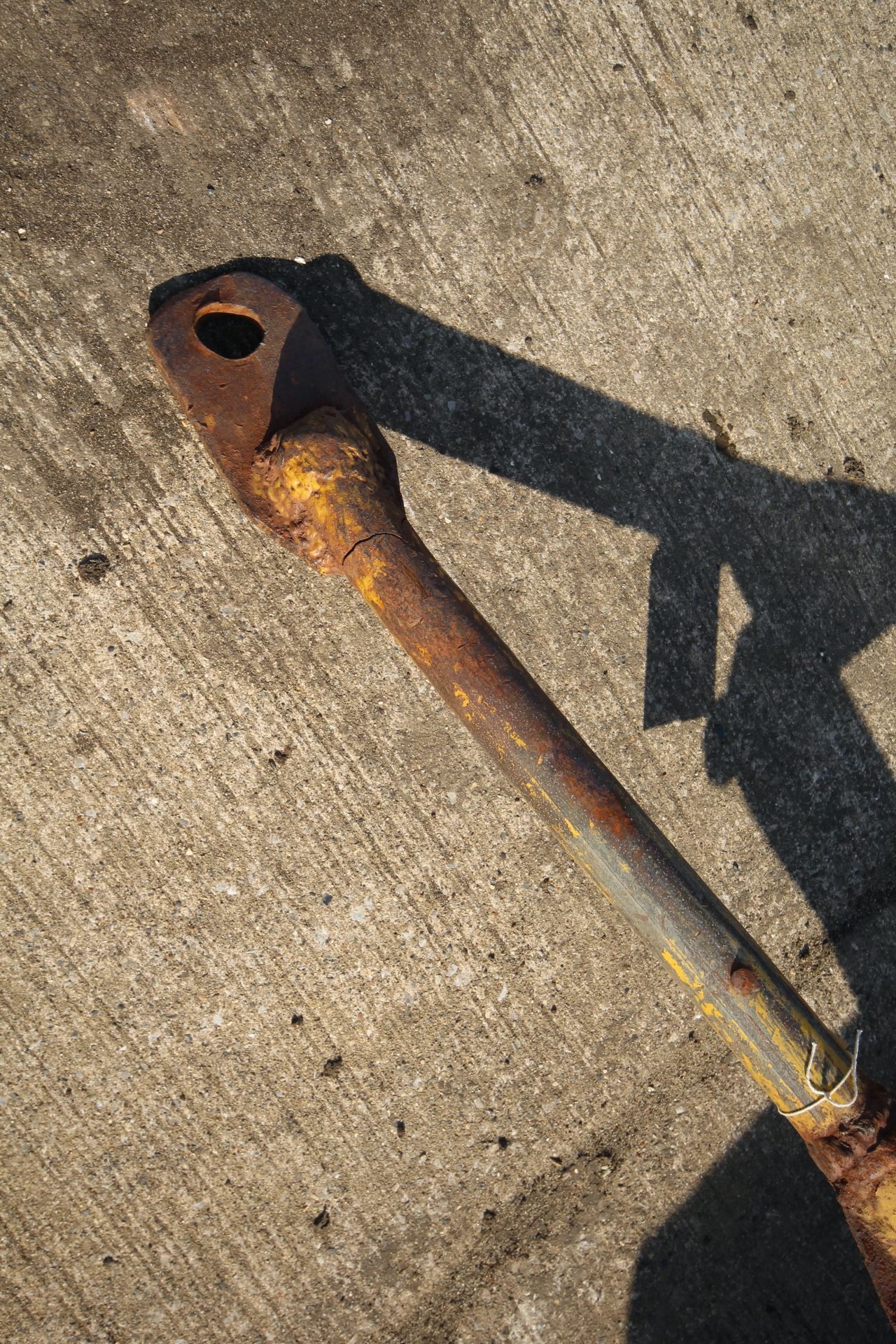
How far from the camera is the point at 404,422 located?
76.7 inches

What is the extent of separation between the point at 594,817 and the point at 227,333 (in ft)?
4.37

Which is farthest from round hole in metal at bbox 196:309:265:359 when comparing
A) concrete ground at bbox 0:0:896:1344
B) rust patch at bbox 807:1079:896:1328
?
rust patch at bbox 807:1079:896:1328

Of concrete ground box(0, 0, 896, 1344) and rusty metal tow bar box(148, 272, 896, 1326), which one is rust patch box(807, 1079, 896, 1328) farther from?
concrete ground box(0, 0, 896, 1344)

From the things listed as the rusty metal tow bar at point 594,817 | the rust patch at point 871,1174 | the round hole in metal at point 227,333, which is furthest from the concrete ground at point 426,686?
the rust patch at point 871,1174

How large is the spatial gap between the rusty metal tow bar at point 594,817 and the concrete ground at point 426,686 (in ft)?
1.18

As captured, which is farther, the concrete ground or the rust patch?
the concrete ground

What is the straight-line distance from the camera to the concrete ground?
1759 mm

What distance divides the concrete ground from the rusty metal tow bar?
1.18 feet

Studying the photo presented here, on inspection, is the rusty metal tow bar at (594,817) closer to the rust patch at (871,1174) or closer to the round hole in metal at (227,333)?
the rust patch at (871,1174)

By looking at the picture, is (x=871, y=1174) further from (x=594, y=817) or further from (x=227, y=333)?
(x=227, y=333)

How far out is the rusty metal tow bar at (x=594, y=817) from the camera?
4.63 ft

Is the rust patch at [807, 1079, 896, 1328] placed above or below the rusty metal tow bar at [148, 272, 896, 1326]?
below

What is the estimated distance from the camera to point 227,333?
1.81 m

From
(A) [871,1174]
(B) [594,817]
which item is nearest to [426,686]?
(B) [594,817]
